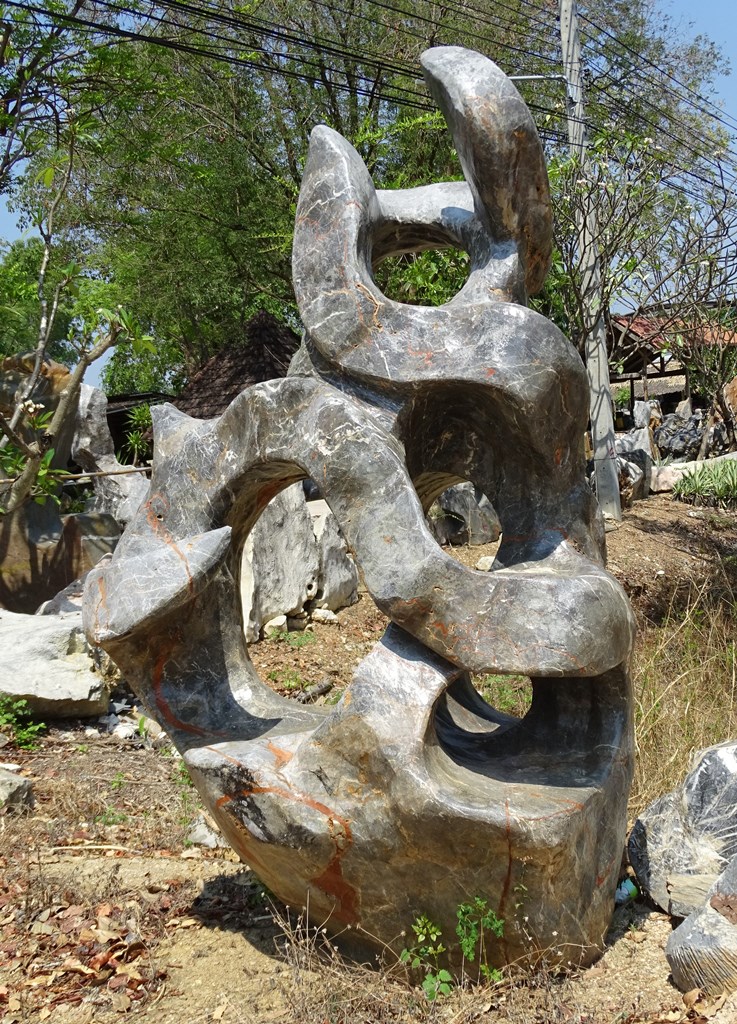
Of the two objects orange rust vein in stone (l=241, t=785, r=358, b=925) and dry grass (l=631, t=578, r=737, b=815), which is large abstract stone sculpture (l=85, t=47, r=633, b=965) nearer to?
orange rust vein in stone (l=241, t=785, r=358, b=925)

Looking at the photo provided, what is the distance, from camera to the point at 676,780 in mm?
4492

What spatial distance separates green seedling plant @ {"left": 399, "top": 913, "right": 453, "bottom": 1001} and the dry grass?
1467mm

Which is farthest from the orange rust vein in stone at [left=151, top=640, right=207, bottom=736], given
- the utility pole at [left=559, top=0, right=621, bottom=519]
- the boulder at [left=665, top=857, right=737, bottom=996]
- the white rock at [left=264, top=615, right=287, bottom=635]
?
the utility pole at [left=559, top=0, right=621, bottom=519]

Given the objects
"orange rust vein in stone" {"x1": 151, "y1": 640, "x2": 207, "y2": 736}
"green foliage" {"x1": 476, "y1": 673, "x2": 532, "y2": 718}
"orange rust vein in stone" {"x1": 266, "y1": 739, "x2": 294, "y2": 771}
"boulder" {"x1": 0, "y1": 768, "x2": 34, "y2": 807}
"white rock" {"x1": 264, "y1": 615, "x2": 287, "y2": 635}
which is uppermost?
"orange rust vein in stone" {"x1": 151, "y1": 640, "x2": 207, "y2": 736}

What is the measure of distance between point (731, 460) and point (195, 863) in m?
10.7

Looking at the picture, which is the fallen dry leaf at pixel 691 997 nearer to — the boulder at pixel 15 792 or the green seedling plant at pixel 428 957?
the green seedling plant at pixel 428 957

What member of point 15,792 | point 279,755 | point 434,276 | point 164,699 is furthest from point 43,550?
point 279,755

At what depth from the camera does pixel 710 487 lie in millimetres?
12578

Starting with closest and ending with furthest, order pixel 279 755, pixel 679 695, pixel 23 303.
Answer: pixel 279 755, pixel 679 695, pixel 23 303

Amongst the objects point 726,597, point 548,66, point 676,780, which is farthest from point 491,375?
point 548,66

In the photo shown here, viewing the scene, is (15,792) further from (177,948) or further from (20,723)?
(177,948)

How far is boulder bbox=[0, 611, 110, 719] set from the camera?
19.9 ft

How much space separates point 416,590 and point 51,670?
390 cm

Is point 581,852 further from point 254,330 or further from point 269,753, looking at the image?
point 254,330
